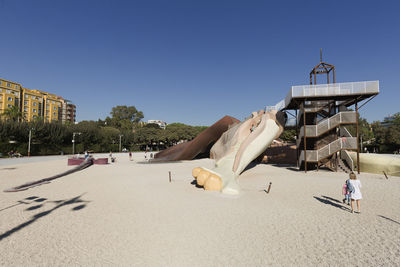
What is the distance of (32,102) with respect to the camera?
2852 inches

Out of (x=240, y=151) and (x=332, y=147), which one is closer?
(x=240, y=151)

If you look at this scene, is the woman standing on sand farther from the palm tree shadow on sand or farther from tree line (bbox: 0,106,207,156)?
tree line (bbox: 0,106,207,156)

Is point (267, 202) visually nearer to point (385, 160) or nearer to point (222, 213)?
point (222, 213)

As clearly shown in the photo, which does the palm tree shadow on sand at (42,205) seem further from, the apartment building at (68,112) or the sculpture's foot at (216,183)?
the apartment building at (68,112)

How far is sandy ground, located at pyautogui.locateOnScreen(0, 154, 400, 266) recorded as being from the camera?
4.53 metres

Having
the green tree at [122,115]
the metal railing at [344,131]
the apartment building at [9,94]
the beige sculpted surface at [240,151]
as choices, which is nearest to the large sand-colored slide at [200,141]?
the beige sculpted surface at [240,151]

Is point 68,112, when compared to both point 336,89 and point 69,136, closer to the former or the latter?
point 69,136

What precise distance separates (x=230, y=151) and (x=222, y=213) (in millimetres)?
9334

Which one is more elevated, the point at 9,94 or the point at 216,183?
the point at 9,94

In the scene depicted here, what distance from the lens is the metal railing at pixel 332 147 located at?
16328mm

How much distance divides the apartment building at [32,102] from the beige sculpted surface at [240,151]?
56.1 meters

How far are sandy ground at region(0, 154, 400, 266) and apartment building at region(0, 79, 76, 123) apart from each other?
5648 cm

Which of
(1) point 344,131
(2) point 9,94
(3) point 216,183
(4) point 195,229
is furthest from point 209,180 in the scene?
(2) point 9,94

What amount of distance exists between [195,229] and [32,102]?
94216mm
